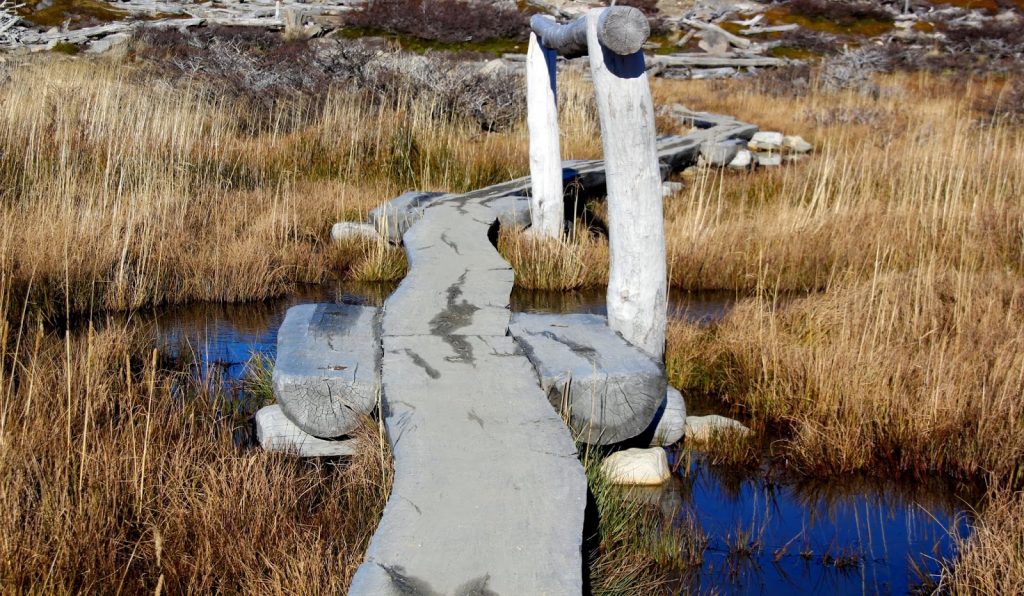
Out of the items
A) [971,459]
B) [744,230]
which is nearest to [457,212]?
[744,230]

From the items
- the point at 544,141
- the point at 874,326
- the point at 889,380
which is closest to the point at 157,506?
the point at 889,380

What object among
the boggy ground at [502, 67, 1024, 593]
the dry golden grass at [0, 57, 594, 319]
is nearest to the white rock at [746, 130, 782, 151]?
the dry golden grass at [0, 57, 594, 319]

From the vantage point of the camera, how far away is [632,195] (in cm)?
466

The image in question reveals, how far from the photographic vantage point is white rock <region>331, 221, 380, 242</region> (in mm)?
7848

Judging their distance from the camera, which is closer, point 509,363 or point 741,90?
point 509,363

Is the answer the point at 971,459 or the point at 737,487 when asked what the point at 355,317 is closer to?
the point at 737,487

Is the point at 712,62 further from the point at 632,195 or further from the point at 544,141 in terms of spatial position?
the point at 632,195

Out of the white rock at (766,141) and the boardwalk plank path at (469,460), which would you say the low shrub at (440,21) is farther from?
the boardwalk plank path at (469,460)

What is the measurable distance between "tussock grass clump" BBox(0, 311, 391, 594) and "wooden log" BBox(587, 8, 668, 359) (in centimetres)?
152

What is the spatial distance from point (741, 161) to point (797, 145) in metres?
1.49

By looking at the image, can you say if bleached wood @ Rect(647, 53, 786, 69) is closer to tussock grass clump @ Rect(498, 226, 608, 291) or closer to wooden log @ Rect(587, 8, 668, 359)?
tussock grass clump @ Rect(498, 226, 608, 291)

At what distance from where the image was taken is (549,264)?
7145 millimetres

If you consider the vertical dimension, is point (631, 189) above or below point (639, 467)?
above

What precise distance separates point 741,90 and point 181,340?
614 inches
